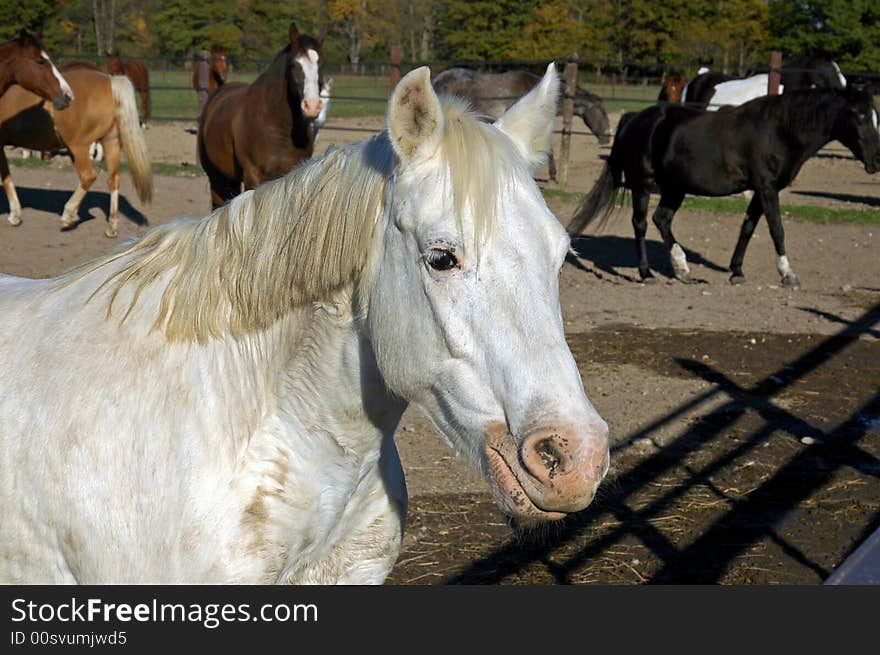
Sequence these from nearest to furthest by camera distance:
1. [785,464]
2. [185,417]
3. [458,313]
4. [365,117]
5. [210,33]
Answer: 1. [458,313]
2. [185,417]
3. [785,464]
4. [365,117]
5. [210,33]

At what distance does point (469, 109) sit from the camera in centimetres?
200

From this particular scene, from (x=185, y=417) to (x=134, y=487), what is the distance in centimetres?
16

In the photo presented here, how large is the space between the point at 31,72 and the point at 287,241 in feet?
29.4

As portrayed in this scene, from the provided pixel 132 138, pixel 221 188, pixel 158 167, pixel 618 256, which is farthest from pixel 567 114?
pixel 132 138

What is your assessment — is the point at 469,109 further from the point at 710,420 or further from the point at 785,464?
the point at 710,420

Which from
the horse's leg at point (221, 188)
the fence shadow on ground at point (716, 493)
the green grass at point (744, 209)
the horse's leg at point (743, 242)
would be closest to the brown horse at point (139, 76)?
the green grass at point (744, 209)

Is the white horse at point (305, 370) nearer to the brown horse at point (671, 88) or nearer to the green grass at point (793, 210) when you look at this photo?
the green grass at point (793, 210)

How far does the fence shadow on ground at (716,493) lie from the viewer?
143 inches

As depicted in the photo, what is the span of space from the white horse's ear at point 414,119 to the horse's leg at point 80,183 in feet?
31.3

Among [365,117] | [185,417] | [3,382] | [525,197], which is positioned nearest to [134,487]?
[185,417]

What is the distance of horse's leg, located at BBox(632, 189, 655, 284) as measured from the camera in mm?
9430

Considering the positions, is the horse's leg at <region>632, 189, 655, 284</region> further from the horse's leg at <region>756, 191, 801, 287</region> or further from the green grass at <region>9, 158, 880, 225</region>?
the green grass at <region>9, 158, 880, 225</region>

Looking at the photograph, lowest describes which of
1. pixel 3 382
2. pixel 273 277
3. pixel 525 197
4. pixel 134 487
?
pixel 134 487

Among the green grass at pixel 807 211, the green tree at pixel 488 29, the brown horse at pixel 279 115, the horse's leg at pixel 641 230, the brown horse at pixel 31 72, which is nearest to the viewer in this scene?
the brown horse at pixel 279 115
